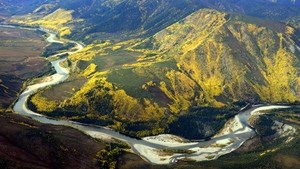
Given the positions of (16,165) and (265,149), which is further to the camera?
(265,149)

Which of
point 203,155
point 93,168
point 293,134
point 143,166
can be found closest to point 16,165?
point 93,168

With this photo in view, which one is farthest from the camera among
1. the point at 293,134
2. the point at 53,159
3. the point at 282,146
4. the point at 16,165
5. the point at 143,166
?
the point at 293,134

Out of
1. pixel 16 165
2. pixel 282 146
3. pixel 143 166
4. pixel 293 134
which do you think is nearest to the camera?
pixel 16 165

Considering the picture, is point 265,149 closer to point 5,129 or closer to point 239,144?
point 239,144

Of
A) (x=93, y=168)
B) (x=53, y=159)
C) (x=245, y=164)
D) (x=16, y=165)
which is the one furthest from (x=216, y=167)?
(x=16, y=165)

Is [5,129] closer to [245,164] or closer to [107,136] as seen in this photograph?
[107,136]

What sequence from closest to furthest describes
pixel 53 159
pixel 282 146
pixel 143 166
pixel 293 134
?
pixel 53 159 < pixel 143 166 < pixel 282 146 < pixel 293 134

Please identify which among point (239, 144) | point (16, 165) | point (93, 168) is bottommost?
point (239, 144)

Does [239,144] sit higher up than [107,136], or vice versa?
[107,136]

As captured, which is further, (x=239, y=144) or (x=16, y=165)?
(x=239, y=144)
